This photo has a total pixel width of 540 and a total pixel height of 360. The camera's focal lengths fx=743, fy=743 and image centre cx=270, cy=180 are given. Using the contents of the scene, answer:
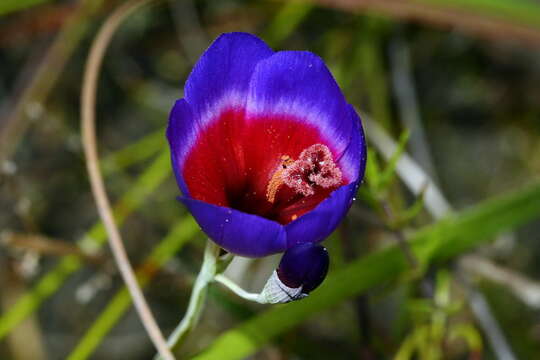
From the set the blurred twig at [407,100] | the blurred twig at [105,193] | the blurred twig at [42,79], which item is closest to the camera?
the blurred twig at [105,193]

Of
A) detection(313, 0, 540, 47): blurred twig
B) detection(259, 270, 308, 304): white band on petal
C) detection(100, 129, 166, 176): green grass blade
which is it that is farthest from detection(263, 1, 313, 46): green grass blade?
detection(259, 270, 308, 304): white band on petal

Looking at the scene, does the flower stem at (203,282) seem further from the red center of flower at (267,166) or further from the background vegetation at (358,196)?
the background vegetation at (358,196)

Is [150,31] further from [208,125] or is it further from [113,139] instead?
[208,125]

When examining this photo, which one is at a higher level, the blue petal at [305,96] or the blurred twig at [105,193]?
the blue petal at [305,96]

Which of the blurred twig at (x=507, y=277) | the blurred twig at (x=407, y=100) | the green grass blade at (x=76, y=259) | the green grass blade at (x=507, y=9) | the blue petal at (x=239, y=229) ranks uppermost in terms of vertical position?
the blue petal at (x=239, y=229)

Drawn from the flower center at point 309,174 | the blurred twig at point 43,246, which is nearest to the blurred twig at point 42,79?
the blurred twig at point 43,246

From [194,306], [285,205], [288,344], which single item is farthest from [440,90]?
[194,306]
